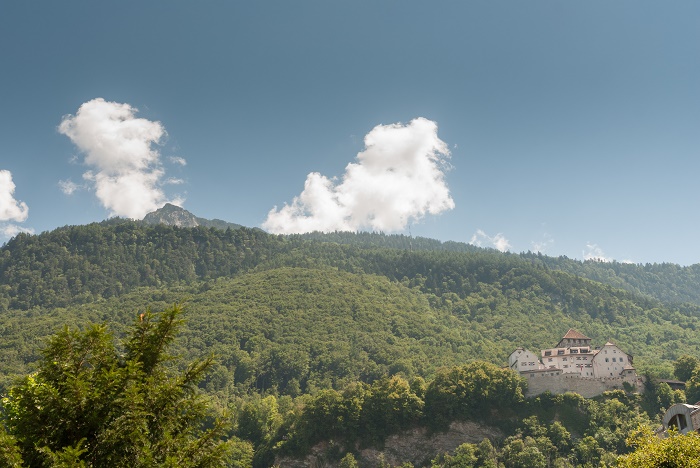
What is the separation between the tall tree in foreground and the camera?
11812 millimetres

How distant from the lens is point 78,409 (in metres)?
12.1

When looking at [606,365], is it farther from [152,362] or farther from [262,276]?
[262,276]

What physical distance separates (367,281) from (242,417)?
105 metres

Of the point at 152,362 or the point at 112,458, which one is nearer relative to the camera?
the point at 112,458

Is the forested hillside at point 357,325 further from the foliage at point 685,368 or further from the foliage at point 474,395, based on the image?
the foliage at point 474,395

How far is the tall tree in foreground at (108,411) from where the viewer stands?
38.8 feet

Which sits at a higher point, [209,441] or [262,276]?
[262,276]

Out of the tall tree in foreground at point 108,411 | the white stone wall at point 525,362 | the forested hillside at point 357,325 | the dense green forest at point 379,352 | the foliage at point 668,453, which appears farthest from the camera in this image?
the forested hillside at point 357,325

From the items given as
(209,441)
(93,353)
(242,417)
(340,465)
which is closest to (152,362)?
(93,353)

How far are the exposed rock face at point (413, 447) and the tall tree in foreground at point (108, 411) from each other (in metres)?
71.5

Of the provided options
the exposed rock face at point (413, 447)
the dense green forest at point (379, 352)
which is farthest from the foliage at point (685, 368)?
the exposed rock face at point (413, 447)

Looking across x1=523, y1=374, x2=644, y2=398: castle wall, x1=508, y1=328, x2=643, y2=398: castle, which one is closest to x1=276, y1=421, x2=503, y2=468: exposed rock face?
x1=523, y1=374, x2=644, y2=398: castle wall

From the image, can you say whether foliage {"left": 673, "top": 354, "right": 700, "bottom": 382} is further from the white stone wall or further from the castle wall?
the white stone wall

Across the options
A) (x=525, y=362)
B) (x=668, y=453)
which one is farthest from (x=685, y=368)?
(x=668, y=453)
